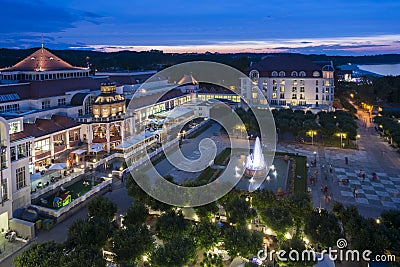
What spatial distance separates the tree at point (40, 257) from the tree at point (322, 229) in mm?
14485

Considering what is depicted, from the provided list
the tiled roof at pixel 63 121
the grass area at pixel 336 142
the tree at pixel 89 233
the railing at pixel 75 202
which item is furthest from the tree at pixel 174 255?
the grass area at pixel 336 142

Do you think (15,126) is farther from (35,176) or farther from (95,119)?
(95,119)

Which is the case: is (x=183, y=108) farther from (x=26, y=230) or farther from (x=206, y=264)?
(x=206, y=264)

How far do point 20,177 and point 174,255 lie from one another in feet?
53.4

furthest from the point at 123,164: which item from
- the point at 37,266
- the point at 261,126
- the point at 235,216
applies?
the point at 261,126

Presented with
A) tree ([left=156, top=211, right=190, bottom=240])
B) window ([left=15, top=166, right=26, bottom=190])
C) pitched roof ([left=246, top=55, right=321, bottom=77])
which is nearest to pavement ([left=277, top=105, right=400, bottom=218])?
tree ([left=156, top=211, right=190, bottom=240])

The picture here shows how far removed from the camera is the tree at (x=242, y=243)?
61.4ft

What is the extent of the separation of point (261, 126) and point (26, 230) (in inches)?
1591

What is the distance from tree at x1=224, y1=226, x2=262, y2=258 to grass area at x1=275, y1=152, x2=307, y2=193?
14311 mm

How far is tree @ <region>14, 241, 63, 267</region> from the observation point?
1633 centimetres

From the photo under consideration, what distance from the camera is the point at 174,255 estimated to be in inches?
685

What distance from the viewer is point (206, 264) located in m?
18.2

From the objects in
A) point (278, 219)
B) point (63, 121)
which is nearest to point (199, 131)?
point (63, 121)

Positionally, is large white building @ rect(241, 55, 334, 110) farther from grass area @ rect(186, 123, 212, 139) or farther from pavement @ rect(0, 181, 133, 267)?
pavement @ rect(0, 181, 133, 267)
